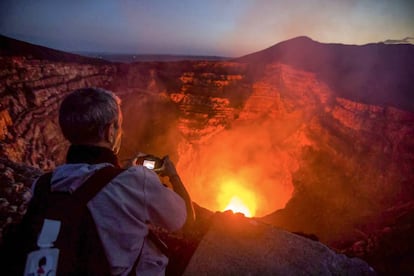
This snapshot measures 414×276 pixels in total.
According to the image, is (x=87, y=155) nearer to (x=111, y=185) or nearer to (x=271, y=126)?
(x=111, y=185)

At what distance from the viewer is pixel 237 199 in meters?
17.6

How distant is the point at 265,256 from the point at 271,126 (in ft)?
46.2

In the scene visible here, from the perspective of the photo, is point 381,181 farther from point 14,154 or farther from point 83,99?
point 14,154

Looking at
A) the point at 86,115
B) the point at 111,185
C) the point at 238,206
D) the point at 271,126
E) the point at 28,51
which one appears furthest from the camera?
the point at 238,206

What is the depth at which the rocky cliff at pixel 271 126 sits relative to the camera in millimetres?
8820

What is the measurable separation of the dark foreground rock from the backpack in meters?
2.25

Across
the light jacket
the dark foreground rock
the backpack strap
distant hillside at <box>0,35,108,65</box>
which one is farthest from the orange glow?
the backpack strap

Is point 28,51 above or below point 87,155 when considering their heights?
above

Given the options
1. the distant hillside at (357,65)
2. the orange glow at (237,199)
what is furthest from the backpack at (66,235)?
the orange glow at (237,199)

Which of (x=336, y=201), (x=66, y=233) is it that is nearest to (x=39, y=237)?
(x=66, y=233)

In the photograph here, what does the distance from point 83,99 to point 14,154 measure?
23.3 ft

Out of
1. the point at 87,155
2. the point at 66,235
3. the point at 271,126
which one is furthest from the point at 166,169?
the point at 271,126

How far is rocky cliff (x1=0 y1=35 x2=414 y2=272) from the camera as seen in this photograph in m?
8.82

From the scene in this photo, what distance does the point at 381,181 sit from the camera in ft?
31.1
